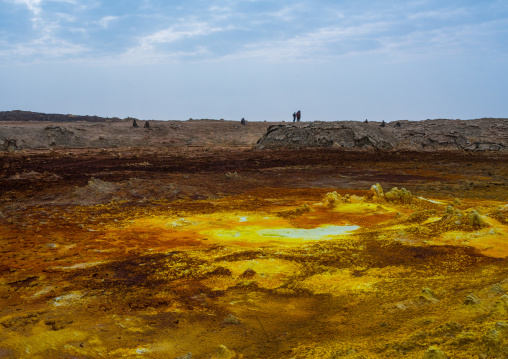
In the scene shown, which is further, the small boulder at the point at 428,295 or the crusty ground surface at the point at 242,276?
the small boulder at the point at 428,295

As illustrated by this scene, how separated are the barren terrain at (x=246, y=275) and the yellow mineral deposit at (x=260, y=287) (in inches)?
0.8

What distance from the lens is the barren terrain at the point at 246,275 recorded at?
3971 millimetres

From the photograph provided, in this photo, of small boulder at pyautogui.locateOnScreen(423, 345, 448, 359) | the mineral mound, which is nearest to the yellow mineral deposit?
small boulder at pyautogui.locateOnScreen(423, 345, 448, 359)

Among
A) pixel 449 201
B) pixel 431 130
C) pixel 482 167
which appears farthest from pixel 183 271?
pixel 431 130

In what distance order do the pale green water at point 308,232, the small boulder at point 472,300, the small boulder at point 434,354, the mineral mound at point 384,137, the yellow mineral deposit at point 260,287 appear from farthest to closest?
the mineral mound at point 384,137, the pale green water at point 308,232, the small boulder at point 472,300, the yellow mineral deposit at point 260,287, the small boulder at point 434,354

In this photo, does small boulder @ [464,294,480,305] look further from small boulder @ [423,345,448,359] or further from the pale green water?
the pale green water

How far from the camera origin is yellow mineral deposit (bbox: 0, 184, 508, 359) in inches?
154

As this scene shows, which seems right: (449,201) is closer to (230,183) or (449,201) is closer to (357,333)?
(230,183)

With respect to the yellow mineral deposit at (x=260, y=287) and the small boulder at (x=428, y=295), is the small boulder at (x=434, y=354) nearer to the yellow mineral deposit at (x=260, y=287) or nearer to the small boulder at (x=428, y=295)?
the yellow mineral deposit at (x=260, y=287)

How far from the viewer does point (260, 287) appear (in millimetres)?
5664

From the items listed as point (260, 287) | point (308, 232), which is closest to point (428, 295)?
A: point (260, 287)

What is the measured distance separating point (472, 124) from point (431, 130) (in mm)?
4862

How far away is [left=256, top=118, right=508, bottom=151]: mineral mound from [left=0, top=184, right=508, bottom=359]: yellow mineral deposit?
81.5 ft

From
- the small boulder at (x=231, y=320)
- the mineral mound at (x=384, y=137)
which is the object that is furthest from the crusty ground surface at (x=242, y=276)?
the mineral mound at (x=384, y=137)
